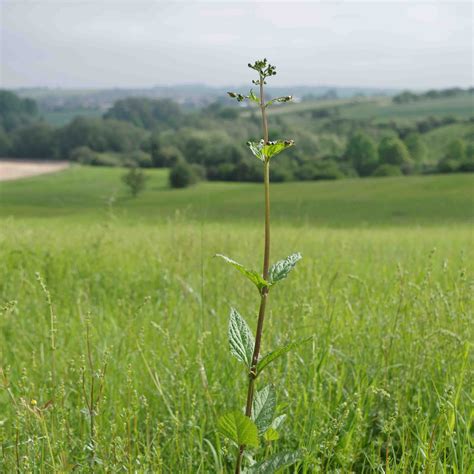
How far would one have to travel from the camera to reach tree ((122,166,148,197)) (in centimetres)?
5679

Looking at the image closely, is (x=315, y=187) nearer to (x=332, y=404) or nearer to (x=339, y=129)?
(x=332, y=404)

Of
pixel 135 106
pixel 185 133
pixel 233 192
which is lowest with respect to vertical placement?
pixel 233 192

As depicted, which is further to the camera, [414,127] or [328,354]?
[414,127]

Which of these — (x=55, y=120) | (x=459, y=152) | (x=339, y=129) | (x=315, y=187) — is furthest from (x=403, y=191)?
(x=55, y=120)

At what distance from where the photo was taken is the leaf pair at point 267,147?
4.01ft

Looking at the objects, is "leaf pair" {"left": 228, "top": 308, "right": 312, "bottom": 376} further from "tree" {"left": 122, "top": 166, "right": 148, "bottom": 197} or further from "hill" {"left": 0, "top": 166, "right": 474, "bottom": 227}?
"tree" {"left": 122, "top": 166, "right": 148, "bottom": 197}

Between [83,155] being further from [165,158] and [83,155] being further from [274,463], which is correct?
[274,463]

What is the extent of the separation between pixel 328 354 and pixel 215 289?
85.0 inches

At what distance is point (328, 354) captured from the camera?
2744 millimetres

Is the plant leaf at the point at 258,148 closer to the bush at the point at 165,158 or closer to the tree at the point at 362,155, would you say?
the bush at the point at 165,158

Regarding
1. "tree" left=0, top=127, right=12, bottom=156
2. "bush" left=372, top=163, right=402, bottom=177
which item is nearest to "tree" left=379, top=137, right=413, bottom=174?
"bush" left=372, top=163, right=402, bottom=177

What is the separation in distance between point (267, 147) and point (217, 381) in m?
1.45

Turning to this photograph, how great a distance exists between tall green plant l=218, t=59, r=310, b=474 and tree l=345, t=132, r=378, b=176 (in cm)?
9327

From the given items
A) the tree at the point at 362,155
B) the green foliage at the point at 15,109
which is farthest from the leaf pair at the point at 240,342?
the green foliage at the point at 15,109
